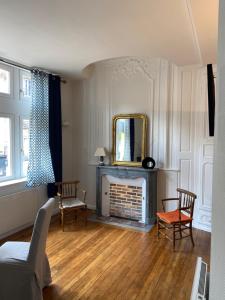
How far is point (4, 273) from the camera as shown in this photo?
2049 mm

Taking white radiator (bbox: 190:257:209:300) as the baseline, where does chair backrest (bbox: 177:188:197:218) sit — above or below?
below

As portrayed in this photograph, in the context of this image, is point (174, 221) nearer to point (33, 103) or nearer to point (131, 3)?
point (131, 3)

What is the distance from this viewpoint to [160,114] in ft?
13.6

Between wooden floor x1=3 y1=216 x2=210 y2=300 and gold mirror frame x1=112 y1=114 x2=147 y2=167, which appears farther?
gold mirror frame x1=112 y1=114 x2=147 y2=167

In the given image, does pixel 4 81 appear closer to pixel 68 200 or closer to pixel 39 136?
pixel 39 136

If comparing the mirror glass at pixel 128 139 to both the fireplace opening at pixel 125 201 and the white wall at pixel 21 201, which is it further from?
the white wall at pixel 21 201

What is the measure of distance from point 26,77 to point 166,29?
8.40 ft

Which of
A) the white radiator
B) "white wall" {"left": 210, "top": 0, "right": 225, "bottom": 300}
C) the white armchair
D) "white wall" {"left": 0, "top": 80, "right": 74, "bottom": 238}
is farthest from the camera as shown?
"white wall" {"left": 0, "top": 80, "right": 74, "bottom": 238}

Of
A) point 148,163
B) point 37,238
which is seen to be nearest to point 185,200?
point 148,163

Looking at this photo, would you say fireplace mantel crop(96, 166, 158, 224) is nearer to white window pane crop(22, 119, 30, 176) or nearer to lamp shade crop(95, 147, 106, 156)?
lamp shade crop(95, 147, 106, 156)

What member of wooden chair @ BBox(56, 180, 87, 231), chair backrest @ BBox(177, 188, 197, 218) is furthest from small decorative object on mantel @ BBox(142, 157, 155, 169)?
wooden chair @ BBox(56, 180, 87, 231)

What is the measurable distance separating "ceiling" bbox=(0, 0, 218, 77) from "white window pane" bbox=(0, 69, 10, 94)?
29 cm

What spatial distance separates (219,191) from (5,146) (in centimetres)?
364

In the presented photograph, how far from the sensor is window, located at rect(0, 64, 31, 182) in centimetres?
366
